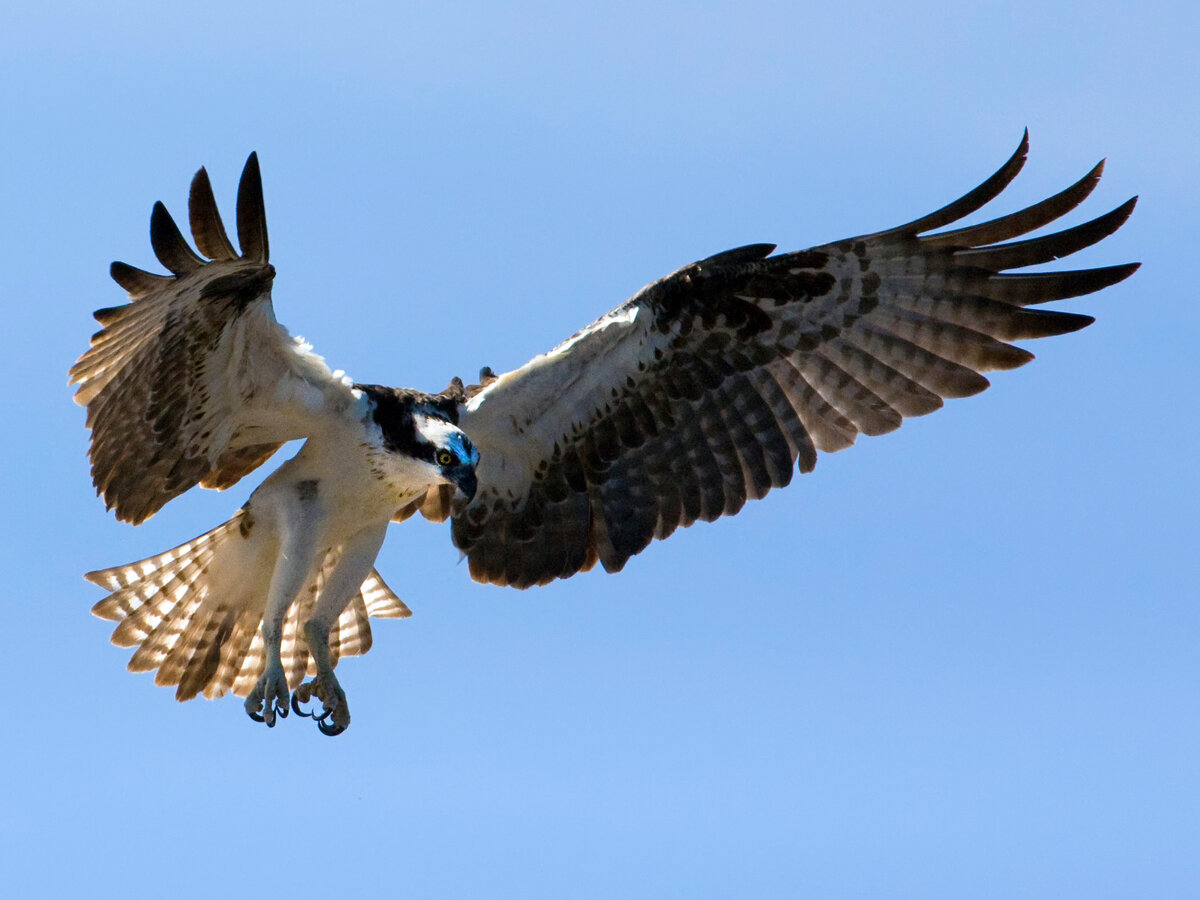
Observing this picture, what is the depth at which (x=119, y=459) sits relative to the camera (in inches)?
336

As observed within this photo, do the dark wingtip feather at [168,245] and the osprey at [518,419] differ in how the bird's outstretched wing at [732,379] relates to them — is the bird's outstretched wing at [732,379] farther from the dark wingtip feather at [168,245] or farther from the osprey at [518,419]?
the dark wingtip feather at [168,245]

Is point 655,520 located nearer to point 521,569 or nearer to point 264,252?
point 521,569

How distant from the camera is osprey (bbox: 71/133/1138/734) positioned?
336 inches

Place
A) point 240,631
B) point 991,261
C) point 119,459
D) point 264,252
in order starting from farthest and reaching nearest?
point 240,631 < point 991,261 < point 119,459 < point 264,252

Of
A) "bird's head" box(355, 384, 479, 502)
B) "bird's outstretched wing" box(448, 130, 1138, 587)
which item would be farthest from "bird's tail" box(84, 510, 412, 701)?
"bird's outstretched wing" box(448, 130, 1138, 587)

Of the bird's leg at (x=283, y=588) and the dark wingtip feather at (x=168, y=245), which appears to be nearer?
the dark wingtip feather at (x=168, y=245)

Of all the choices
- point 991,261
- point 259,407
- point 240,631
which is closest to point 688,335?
point 991,261

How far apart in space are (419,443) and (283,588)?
1.01 meters

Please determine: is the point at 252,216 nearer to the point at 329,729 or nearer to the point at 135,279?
the point at 135,279

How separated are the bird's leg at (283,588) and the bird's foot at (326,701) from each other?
198mm

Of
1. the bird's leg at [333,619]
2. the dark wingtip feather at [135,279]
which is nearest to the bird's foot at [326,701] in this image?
the bird's leg at [333,619]

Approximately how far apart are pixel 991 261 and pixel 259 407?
3.91m

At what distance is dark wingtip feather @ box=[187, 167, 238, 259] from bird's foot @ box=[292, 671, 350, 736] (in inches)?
94.4

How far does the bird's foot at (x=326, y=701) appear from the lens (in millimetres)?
8953
